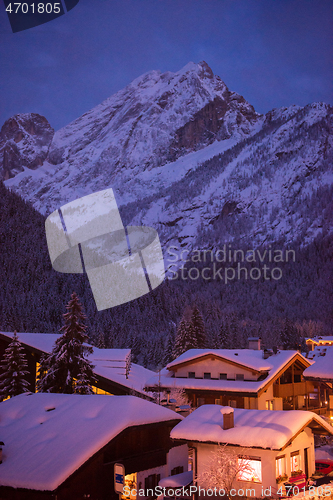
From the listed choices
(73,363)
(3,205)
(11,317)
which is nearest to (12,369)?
(73,363)

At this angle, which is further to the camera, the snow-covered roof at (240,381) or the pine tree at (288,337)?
the pine tree at (288,337)

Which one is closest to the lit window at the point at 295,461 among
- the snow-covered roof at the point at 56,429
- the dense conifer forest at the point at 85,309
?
the snow-covered roof at the point at 56,429

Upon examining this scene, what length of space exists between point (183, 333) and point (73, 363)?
4438 cm

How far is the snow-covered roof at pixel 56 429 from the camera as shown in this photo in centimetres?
1684

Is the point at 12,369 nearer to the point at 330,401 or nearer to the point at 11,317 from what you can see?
the point at 330,401

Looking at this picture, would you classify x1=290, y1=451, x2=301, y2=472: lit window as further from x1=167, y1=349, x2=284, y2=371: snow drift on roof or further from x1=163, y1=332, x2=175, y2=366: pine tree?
x1=163, y1=332, x2=175, y2=366: pine tree

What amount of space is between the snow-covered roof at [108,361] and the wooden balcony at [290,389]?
35.3 feet

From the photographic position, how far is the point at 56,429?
19.4m

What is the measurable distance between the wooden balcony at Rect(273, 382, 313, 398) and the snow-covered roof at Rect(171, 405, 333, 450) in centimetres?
1505

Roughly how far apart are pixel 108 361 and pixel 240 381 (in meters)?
12.4

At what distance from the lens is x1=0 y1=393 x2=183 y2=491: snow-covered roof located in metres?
16.8

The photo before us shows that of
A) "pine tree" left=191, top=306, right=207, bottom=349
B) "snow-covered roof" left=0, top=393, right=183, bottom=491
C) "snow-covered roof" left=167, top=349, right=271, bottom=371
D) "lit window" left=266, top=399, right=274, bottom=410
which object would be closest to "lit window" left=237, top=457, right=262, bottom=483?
"snow-covered roof" left=0, top=393, right=183, bottom=491

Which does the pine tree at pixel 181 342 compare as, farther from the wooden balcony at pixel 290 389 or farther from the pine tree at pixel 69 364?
the pine tree at pixel 69 364

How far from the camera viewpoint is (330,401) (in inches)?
1682
